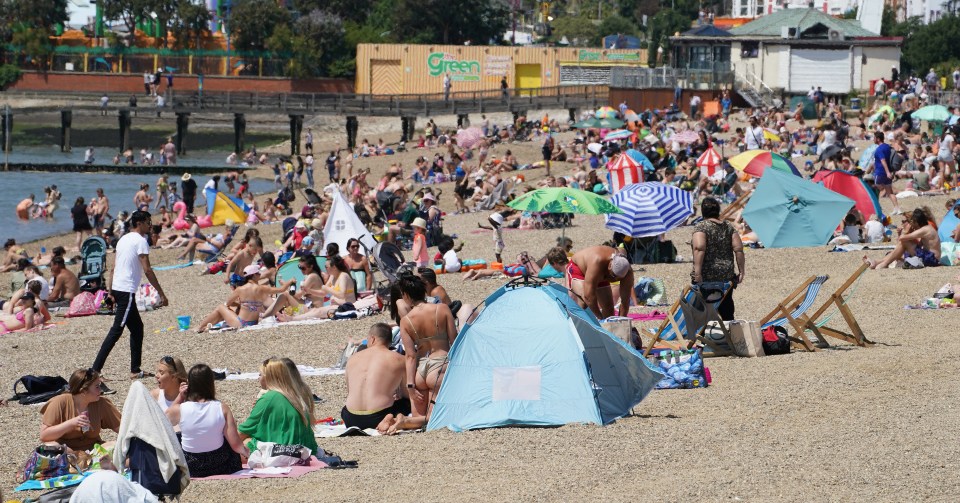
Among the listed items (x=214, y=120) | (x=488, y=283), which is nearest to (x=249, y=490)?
(x=488, y=283)

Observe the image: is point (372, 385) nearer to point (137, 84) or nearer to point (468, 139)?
point (468, 139)

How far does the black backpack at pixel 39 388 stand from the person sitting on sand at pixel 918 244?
871 centimetres

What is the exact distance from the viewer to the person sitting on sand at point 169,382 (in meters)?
7.96

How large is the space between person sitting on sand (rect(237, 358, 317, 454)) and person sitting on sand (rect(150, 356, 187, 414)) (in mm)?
466

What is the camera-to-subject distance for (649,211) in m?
15.6

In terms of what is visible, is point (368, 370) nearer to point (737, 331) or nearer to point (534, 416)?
point (534, 416)

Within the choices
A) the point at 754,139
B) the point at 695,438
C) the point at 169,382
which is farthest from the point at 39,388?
the point at 754,139

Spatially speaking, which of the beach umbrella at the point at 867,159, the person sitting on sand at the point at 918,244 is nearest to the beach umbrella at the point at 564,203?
the person sitting on sand at the point at 918,244

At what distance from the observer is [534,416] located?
8.46 metres

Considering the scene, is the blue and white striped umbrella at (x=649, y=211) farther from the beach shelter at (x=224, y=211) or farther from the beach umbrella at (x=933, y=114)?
the beach umbrella at (x=933, y=114)

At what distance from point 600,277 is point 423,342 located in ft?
7.62

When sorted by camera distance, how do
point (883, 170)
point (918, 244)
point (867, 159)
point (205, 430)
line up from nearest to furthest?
point (205, 430) → point (918, 244) → point (883, 170) → point (867, 159)

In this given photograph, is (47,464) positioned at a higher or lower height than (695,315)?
lower

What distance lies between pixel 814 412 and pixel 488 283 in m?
7.75
